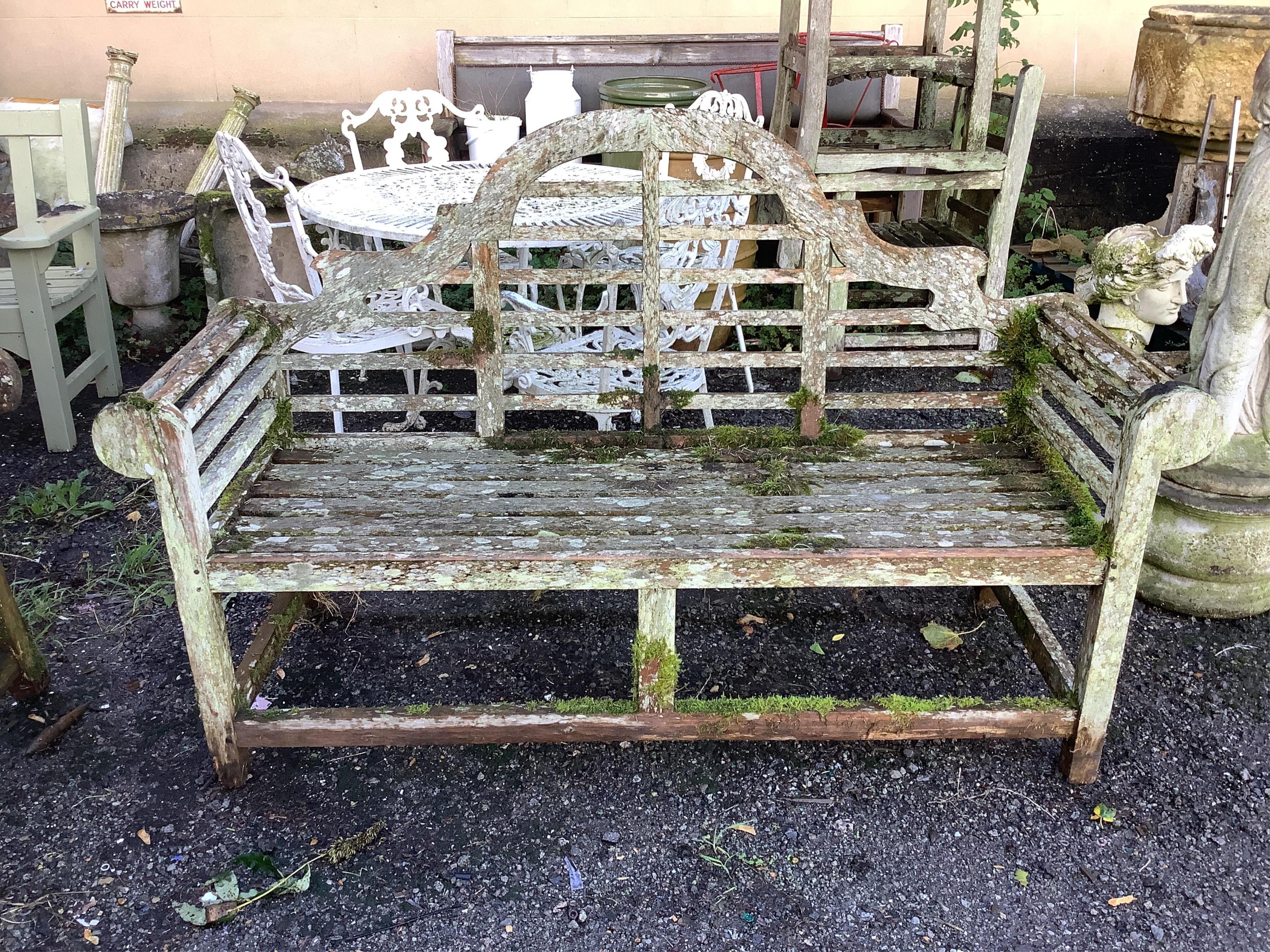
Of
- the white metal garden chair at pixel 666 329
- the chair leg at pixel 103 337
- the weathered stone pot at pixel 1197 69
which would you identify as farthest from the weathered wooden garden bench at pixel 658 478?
the weathered stone pot at pixel 1197 69

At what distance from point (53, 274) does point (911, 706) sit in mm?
4034

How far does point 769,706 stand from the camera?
7.72 feet

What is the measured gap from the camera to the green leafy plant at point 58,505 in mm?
3693

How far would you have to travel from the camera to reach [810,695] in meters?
2.81

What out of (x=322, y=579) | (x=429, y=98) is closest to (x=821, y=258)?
(x=322, y=579)

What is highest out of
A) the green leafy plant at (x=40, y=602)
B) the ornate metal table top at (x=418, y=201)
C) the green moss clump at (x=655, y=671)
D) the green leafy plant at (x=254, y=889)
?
the ornate metal table top at (x=418, y=201)

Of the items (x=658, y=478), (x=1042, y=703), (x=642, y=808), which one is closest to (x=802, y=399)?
(x=658, y=478)

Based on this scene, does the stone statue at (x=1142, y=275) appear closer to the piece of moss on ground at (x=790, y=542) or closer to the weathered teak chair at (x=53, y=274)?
the piece of moss on ground at (x=790, y=542)

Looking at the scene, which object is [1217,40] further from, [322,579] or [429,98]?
[322,579]

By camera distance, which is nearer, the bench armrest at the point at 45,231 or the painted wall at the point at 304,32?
the bench armrest at the point at 45,231

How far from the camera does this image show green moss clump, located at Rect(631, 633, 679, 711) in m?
2.30

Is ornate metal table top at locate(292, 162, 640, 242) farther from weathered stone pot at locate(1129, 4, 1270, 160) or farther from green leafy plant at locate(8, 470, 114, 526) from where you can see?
weathered stone pot at locate(1129, 4, 1270, 160)

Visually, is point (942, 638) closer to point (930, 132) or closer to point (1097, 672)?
point (1097, 672)

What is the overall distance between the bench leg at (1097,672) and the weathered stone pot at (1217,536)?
2.30 feet
